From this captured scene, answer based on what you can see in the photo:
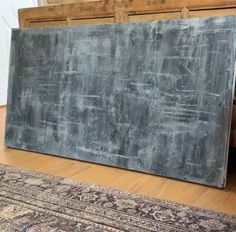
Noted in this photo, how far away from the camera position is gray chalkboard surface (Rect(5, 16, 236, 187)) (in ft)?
5.80

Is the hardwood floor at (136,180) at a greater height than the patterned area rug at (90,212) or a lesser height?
greater

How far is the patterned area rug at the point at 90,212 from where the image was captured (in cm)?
140

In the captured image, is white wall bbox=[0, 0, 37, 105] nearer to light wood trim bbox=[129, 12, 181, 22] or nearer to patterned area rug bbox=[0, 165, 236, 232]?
light wood trim bbox=[129, 12, 181, 22]

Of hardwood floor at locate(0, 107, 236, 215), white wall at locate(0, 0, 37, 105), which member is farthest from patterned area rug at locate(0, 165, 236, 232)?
white wall at locate(0, 0, 37, 105)

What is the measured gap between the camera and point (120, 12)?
2205mm

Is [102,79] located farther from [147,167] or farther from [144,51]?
[147,167]

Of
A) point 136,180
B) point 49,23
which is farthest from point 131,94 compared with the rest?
point 49,23

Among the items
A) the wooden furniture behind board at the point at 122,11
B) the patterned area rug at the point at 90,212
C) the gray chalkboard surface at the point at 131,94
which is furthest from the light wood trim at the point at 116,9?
the patterned area rug at the point at 90,212

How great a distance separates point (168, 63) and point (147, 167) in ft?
1.99

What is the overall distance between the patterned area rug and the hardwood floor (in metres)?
0.09

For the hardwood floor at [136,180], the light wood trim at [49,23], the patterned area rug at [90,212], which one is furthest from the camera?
the light wood trim at [49,23]

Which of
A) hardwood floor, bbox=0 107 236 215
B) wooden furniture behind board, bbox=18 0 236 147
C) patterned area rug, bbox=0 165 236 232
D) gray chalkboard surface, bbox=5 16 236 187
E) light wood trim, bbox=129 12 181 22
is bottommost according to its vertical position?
patterned area rug, bbox=0 165 236 232

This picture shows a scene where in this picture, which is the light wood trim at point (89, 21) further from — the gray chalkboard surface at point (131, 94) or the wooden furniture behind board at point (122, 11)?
the gray chalkboard surface at point (131, 94)

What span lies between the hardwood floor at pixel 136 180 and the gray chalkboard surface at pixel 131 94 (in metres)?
0.05
